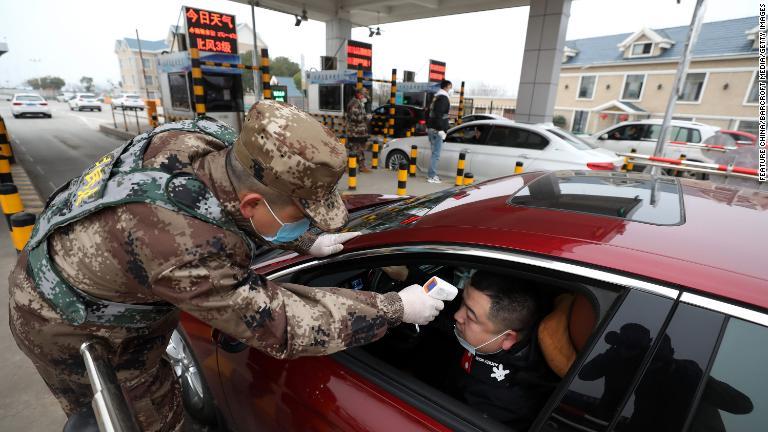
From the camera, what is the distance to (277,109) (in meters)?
1.04

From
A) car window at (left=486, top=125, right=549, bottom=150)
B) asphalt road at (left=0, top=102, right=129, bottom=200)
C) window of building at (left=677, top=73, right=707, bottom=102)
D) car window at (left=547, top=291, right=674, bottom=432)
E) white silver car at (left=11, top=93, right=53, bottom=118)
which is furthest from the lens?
window of building at (left=677, top=73, right=707, bottom=102)

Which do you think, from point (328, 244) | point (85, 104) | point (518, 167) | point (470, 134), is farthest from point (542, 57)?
point (85, 104)

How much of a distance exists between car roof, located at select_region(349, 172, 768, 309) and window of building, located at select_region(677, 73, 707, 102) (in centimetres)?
3174

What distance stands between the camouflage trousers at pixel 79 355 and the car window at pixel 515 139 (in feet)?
20.1

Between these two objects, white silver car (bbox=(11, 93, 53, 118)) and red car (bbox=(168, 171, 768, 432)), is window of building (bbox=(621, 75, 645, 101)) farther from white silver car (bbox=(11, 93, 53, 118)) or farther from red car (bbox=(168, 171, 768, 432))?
white silver car (bbox=(11, 93, 53, 118))

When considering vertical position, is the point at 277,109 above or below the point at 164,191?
above

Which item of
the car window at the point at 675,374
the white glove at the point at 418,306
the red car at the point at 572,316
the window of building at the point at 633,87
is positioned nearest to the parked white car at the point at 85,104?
the red car at the point at 572,316

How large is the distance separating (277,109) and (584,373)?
3.36ft

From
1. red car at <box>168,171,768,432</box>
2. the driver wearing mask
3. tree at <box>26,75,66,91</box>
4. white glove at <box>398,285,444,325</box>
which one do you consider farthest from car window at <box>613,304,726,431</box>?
tree at <box>26,75,66,91</box>

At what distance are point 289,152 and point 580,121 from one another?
34.9 m

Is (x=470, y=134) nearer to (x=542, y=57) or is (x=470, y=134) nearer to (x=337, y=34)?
(x=542, y=57)

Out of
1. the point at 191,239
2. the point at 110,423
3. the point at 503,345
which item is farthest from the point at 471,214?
the point at 110,423

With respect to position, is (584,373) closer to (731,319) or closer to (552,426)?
(552,426)

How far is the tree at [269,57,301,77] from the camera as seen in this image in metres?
47.7
